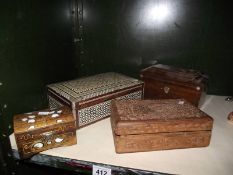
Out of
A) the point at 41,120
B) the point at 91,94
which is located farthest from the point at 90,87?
the point at 41,120

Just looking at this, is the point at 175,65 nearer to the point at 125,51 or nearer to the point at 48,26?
the point at 125,51

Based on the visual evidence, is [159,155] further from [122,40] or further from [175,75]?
[122,40]

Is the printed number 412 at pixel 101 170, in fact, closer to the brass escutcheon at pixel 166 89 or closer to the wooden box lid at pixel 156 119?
the wooden box lid at pixel 156 119

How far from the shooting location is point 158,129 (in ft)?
2.62

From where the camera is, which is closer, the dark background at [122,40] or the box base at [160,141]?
the box base at [160,141]

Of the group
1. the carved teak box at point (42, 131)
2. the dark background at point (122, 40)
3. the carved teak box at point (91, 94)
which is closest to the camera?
the carved teak box at point (42, 131)

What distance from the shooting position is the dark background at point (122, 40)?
106 cm

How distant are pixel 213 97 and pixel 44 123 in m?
1.08

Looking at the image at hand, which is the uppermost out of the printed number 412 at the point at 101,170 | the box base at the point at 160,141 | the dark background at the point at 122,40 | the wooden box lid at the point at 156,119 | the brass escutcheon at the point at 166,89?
the dark background at the point at 122,40

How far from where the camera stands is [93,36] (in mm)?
1406

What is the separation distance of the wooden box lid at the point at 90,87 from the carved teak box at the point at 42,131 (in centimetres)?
12

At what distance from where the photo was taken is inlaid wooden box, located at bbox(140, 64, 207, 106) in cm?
108

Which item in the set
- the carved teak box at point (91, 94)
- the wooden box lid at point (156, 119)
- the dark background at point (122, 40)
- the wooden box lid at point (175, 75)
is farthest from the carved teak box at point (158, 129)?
the dark background at point (122, 40)

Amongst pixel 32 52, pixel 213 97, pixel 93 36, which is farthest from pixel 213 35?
pixel 32 52
